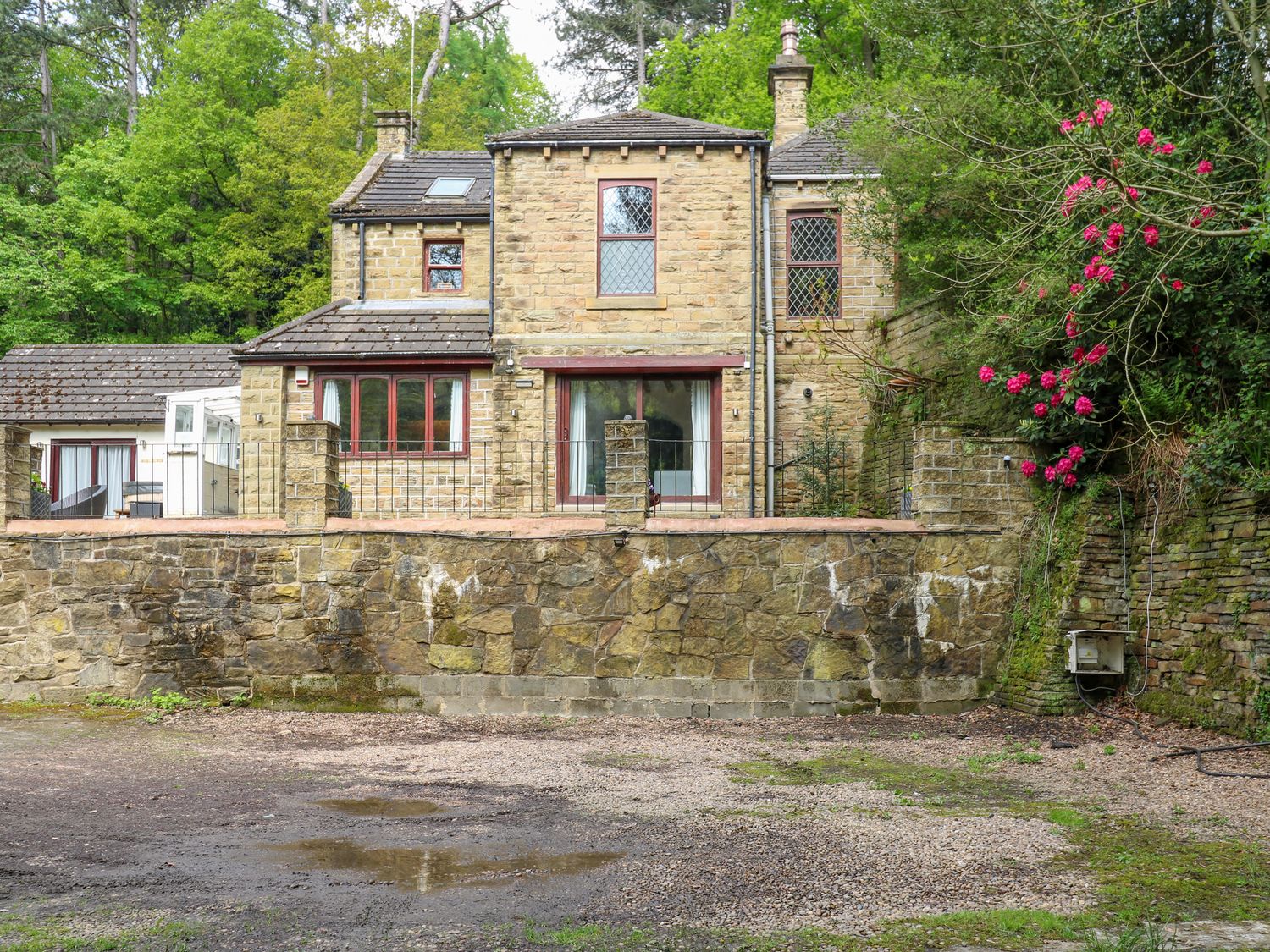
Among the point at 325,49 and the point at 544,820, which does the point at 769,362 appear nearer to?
the point at 544,820

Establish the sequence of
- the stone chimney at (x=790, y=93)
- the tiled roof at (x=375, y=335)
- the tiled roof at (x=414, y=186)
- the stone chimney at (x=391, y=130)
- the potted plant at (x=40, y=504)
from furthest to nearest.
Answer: the stone chimney at (x=391, y=130)
the stone chimney at (x=790, y=93)
the tiled roof at (x=414, y=186)
the tiled roof at (x=375, y=335)
the potted plant at (x=40, y=504)

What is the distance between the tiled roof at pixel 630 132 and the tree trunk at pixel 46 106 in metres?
22.0

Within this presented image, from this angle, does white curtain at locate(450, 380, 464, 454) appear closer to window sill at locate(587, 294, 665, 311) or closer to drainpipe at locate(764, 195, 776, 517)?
window sill at locate(587, 294, 665, 311)

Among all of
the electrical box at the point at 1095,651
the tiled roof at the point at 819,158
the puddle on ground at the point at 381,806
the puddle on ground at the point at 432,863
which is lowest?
the puddle on ground at the point at 381,806

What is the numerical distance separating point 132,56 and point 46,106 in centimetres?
287

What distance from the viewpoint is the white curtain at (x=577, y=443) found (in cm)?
1644

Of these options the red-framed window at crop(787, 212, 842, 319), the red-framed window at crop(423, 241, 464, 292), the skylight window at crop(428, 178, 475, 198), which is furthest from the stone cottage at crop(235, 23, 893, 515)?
the skylight window at crop(428, 178, 475, 198)

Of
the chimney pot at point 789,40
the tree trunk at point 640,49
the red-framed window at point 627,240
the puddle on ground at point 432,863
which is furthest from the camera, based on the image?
the tree trunk at point 640,49

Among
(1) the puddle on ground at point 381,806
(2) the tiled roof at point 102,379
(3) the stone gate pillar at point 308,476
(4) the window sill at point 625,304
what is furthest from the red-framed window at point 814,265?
(1) the puddle on ground at point 381,806

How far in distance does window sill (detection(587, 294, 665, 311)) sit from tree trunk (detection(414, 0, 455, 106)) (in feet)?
52.7

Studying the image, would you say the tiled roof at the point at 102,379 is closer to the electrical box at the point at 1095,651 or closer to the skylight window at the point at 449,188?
the skylight window at the point at 449,188

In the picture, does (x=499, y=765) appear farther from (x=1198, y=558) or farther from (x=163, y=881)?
(x=1198, y=558)

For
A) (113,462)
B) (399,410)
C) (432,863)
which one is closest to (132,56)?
(113,462)

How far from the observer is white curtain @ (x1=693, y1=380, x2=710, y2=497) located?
16516 mm
